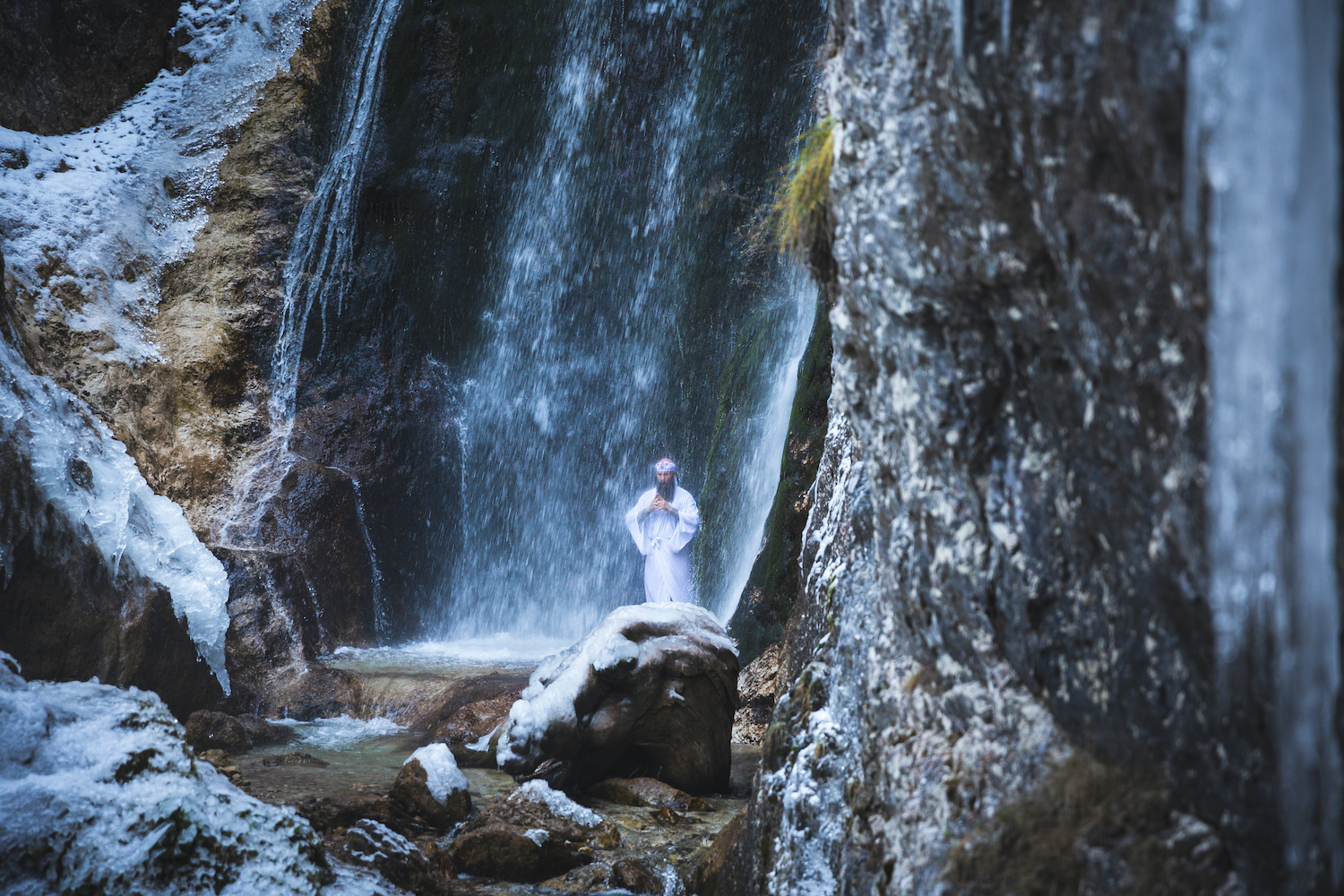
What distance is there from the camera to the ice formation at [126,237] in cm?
653

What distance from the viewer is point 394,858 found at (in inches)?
163

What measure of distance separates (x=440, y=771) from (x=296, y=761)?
6.97 feet

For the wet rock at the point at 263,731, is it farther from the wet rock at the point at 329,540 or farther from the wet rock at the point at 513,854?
the wet rock at the point at 513,854

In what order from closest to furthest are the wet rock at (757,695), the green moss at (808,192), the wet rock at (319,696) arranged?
the green moss at (808,192), the wet rock at (757,695), the wet rock at (319,696)

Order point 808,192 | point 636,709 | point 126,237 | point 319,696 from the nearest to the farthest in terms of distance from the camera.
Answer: point 808,192, point 636,709, point 319,696, point 126,237

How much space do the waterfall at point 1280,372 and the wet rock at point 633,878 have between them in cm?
338

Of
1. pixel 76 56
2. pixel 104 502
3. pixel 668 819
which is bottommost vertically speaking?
pixel 668 819

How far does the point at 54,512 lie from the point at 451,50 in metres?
10.6

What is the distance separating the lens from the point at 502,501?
14039 mm

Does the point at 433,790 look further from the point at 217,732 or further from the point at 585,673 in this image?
the point at 217,732

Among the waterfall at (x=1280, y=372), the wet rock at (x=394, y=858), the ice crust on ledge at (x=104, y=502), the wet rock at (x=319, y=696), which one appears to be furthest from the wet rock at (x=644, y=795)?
the waterfall at (x=1280, y=372)

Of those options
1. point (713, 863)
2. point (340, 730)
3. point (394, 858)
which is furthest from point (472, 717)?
point (713, 863)

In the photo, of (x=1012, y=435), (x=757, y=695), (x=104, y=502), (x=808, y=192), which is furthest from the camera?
(x=757, y=695)

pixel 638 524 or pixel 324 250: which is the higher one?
pixel 324 250
